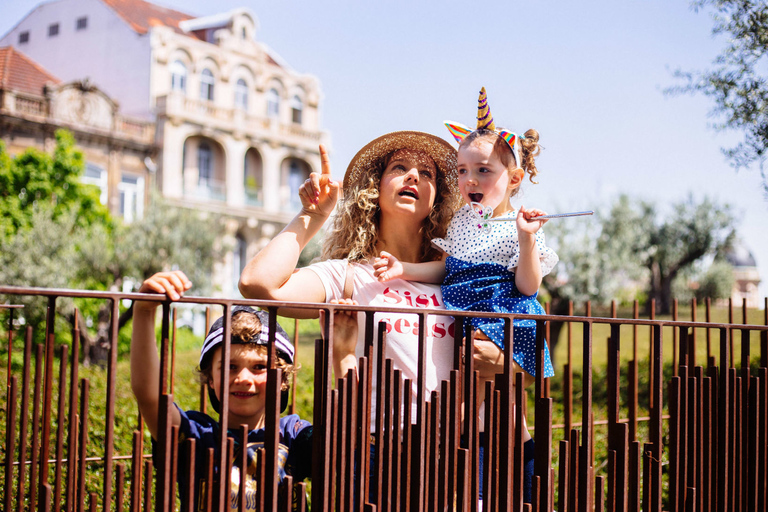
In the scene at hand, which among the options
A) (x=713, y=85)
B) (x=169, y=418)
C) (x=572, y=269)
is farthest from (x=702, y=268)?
(x=169, y=418)

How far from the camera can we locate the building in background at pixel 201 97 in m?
26.5

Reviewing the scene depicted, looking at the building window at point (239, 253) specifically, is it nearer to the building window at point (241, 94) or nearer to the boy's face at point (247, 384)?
the building window at point (241, 94)

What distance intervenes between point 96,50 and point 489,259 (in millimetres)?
28780

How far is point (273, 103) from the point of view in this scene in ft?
101

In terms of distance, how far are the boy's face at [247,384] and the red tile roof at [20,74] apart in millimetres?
23905

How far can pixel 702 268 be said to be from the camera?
2633 cm

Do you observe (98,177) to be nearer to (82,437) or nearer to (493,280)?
(493,280)

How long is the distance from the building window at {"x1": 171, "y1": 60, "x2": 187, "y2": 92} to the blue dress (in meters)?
26.5

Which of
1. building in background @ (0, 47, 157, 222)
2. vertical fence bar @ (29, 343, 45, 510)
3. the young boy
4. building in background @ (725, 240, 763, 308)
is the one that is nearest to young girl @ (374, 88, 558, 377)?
the young boy

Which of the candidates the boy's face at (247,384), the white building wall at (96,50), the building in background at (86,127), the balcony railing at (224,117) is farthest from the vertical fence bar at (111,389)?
the white building wall at (96,50)

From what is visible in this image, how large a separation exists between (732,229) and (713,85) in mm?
19692

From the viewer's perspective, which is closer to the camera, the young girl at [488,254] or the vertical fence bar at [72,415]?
the vertical fence bar at [72,415]

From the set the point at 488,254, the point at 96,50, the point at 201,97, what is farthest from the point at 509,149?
the point at 96,50

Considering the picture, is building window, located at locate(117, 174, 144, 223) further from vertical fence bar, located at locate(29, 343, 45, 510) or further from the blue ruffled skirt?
vertical fence bar, located at locate(29, 343, 45, 510)
